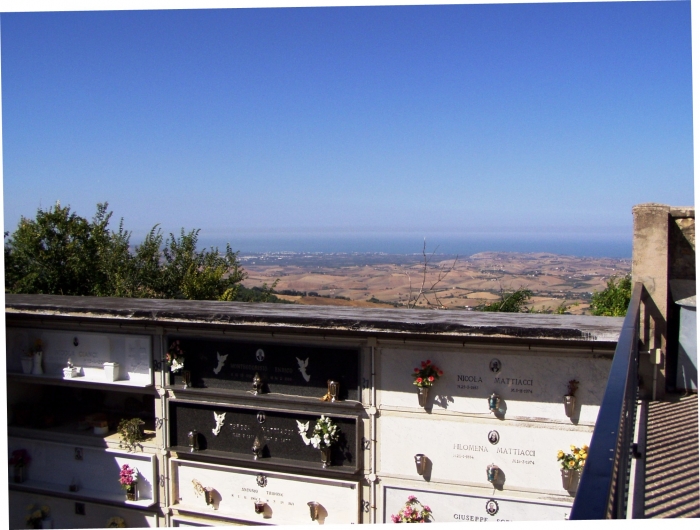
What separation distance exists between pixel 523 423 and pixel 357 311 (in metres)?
2.15

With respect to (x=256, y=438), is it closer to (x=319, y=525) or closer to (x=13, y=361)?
(x=319, y=525)

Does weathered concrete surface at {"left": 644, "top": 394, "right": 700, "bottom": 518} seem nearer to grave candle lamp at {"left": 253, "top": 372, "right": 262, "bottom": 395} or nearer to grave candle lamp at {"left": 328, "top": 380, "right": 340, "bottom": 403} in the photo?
grave candle lamp at {"left": 328, "top": 380, "right": 340, "bottom": 403}

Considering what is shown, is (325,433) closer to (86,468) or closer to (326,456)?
(326,456)

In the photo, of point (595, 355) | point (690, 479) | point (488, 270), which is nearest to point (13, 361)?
point (595, 355)

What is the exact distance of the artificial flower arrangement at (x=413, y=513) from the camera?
20.7 feet

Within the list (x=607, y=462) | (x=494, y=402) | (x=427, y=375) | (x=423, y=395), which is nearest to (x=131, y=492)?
(x=423, y=395)


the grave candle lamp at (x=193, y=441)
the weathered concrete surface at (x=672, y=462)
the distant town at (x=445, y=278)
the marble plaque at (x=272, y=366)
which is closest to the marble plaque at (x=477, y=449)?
the marble plaque at (x=272, y=366)

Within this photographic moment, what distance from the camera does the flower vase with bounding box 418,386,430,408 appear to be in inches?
247

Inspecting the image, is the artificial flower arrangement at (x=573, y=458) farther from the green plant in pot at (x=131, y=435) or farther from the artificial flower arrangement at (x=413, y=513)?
the green plant in pot at (x=131, y=435)

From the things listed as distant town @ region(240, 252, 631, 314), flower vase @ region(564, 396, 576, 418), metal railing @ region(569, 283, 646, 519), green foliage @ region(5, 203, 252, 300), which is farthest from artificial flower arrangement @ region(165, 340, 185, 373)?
green foliage @ region(5, 203, 252, 300)

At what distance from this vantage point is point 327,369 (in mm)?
6637

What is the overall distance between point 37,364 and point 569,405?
626 cm

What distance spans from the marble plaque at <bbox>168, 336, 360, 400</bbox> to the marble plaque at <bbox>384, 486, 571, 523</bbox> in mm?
1165

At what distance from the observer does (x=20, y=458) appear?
7.72 m
